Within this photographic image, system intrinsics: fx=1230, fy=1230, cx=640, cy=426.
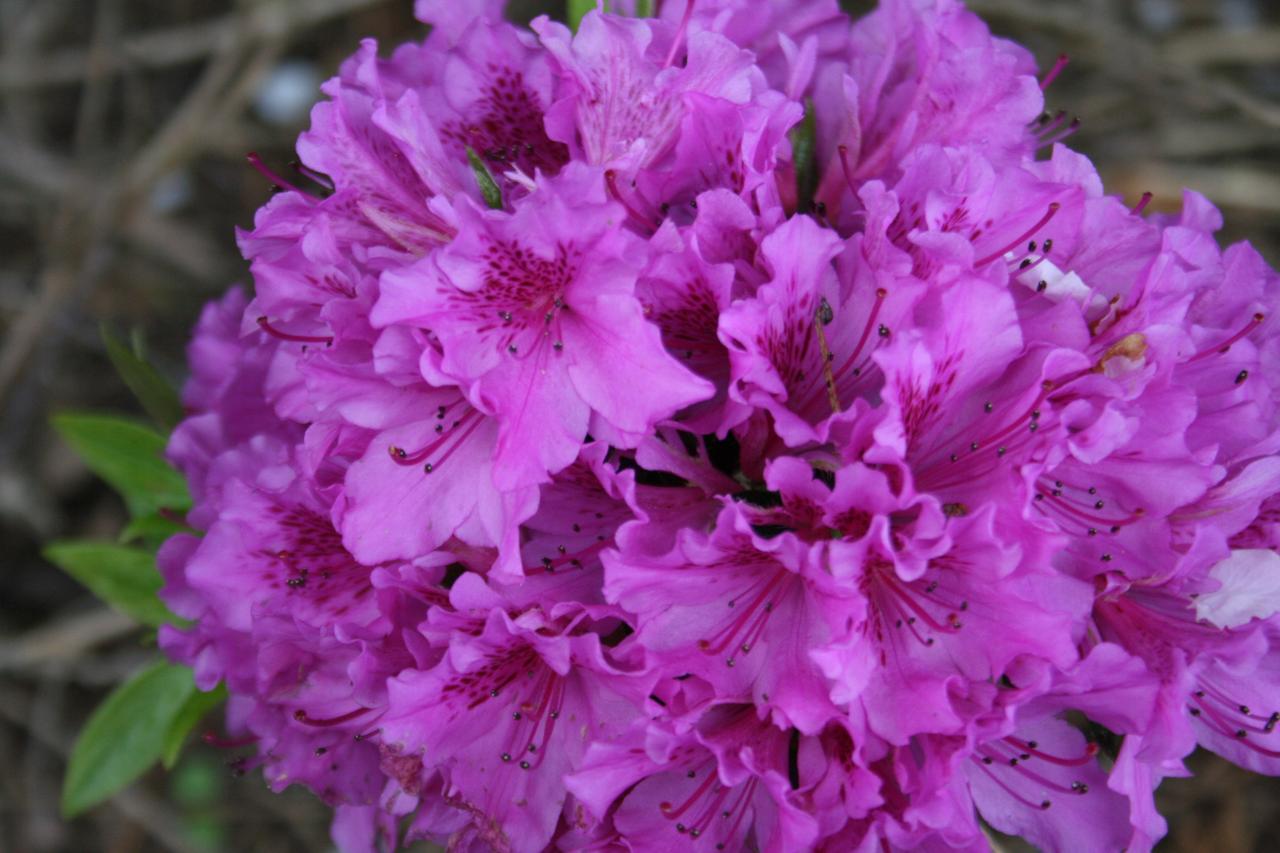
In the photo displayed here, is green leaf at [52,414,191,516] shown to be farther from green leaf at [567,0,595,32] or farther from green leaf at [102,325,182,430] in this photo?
green leaf at [567,0,595,32]

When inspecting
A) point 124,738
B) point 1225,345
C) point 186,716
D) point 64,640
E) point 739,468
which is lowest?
point 64,640

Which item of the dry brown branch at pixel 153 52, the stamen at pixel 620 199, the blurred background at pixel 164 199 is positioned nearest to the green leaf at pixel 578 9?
the stamen at pixel 620 199

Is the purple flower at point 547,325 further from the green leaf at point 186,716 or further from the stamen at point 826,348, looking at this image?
the green leaf at point 186,716

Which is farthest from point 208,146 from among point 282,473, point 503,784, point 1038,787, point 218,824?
point 1038,787

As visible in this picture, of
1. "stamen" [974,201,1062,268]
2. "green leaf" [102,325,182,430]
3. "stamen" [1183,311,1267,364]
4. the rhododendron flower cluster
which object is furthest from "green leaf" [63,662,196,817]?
"stamen" [1183,311,1267,364]

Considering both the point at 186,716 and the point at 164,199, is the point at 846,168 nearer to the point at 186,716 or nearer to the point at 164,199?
the point at 186,716

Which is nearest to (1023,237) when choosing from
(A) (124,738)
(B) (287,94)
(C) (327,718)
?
(C) (327,718)
